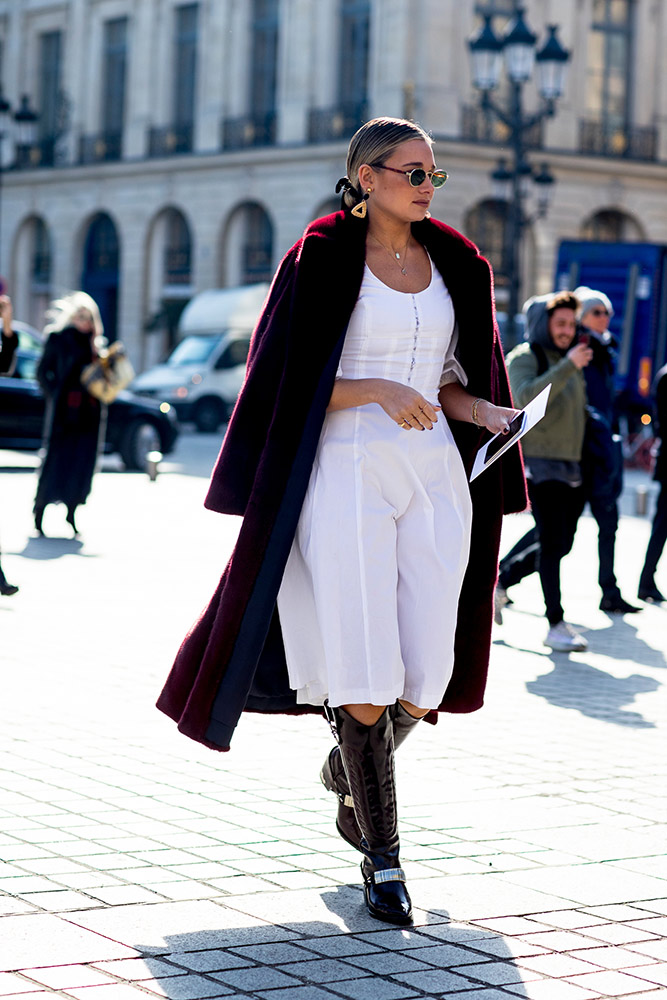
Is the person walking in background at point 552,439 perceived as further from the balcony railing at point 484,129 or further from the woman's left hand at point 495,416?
the balcony railing at point 484,129

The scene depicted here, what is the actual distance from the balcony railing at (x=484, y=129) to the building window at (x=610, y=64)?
2.65 meters

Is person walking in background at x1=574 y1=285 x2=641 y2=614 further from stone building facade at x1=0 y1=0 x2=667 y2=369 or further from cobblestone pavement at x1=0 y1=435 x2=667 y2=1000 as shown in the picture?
stone building facade at x1=0 y1=0 x2=667 y2=369

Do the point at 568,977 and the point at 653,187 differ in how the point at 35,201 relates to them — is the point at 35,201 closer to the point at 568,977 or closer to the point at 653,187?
the point at 653,187

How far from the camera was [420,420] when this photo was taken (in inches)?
164

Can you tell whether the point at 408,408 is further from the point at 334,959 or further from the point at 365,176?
the point at 334,959

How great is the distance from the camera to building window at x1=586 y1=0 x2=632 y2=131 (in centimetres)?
4109

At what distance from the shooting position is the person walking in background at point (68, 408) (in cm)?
1395

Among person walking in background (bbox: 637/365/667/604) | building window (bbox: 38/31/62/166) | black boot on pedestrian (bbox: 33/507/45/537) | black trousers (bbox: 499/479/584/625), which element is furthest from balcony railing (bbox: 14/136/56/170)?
black trousers (bbox: 499/479/584/625)

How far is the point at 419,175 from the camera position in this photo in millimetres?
4328

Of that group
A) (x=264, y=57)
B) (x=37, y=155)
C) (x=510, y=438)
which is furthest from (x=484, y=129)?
(x=510, y=438)

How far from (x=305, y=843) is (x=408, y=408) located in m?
1.35

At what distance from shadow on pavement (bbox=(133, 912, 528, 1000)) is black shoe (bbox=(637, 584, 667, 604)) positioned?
23.7ft

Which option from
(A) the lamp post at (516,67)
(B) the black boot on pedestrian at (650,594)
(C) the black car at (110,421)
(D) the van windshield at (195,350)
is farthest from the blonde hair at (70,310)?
(D) the van windshield at (195,350)

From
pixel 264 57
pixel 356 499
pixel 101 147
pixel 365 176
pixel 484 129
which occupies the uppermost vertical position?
pixel 264 57
